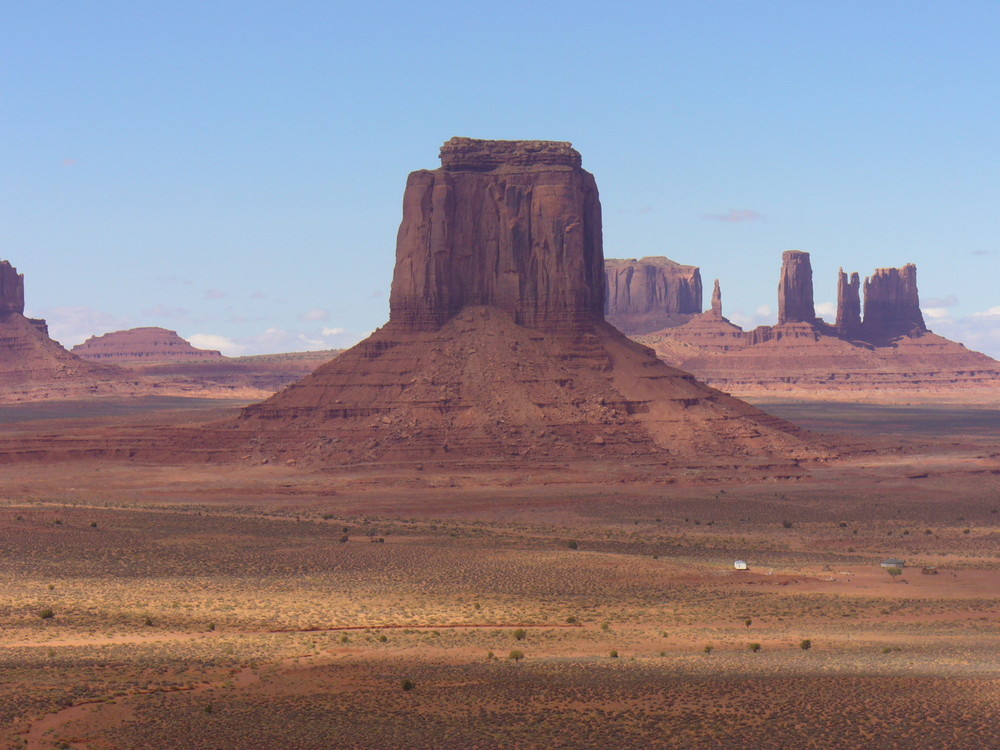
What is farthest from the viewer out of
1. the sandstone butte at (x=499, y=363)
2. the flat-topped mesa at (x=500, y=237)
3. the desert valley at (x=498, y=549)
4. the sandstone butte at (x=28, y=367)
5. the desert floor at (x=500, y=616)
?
the sandstone butte at (x=28, y=367)

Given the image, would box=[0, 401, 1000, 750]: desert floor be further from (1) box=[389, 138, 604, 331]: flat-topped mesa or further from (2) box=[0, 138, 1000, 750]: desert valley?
(1) box=[389, 138, 604, 331]: flat-topped mesa

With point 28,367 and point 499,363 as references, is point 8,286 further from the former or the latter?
point 499,363

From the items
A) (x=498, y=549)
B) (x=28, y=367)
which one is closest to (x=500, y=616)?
(x=498, y=549)

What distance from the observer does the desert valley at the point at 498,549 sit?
30125mm

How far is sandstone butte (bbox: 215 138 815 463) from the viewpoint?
90.9m

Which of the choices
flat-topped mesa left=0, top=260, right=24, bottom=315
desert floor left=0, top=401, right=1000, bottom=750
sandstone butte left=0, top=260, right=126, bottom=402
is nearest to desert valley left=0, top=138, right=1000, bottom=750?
desert floor left=0, top=401, right=1000, bottom=750

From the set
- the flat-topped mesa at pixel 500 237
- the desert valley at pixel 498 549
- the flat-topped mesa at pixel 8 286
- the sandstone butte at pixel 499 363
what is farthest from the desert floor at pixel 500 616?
the flat-topped mesa at pixel 8 286

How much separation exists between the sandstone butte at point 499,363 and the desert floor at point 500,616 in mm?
8629

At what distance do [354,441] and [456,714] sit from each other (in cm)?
6191

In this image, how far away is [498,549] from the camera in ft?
185

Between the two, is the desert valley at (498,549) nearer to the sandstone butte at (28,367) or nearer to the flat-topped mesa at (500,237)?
the flat-topped mesa at (500,237)

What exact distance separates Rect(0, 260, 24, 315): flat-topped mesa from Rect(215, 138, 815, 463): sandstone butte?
4312 inches

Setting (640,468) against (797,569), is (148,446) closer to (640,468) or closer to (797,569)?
(640,468)

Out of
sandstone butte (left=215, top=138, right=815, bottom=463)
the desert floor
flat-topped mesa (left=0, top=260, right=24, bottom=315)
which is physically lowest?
the desert floor
